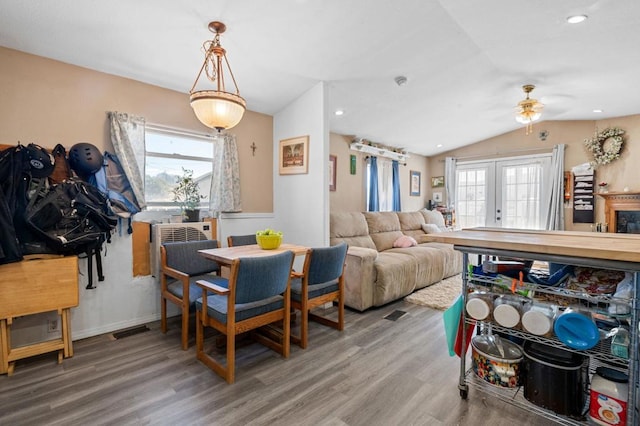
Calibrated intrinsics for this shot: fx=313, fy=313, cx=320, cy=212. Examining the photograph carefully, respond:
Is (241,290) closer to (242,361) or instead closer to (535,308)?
(242,361)

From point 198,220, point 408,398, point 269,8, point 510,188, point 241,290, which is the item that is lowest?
point 408,398

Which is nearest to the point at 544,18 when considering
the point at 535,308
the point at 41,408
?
the point at 535,308

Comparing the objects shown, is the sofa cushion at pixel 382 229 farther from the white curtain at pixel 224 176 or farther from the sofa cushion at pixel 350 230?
the white curtain at pixel 224 176

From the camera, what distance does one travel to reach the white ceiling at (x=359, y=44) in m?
2.31

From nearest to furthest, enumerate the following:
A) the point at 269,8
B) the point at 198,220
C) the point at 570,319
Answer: the point at 570,319 < the point at 269,8 < the point at 198,220

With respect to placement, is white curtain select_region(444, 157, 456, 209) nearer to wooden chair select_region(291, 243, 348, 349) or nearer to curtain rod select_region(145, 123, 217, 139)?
wooden chair select_region(291, 243, 348, 349)

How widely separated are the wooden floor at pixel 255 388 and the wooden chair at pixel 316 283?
0.96ft

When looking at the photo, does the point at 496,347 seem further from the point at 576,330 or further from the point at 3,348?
the point at 3,348

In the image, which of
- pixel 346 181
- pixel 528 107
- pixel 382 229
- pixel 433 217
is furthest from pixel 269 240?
pixel 433 217

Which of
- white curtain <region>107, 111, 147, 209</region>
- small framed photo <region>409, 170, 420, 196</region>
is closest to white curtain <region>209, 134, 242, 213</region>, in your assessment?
white curtain <region>107, 111, 147, 209</region>

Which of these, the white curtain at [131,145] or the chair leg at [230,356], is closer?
the chair leg at [230,356]

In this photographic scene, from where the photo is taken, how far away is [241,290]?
2068 millimetres

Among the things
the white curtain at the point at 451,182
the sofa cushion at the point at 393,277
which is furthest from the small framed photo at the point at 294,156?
the white curtain at the point at 451,182

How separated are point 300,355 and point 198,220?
1817 mm
